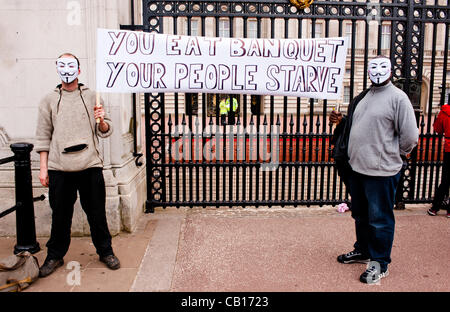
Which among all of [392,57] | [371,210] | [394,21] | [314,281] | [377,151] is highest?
[394,21]

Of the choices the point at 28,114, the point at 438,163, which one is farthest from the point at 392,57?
the point at 28,114

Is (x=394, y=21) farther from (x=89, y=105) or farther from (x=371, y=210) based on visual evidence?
(x=89, y=105)

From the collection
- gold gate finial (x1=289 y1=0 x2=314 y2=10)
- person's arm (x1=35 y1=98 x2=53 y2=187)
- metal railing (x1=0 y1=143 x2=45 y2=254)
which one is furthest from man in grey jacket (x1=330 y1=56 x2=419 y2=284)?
metal railing (x1=0 y1=143 x2=45 y2=254)

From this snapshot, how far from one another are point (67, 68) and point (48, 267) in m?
1.95

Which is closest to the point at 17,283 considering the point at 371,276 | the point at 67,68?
the point at 67,68

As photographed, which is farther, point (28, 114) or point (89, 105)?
point (28, 114)

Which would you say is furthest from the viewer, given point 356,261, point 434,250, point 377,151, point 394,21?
point 394,21

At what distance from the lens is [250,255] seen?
4.48 m

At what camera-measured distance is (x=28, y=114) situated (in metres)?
4.93

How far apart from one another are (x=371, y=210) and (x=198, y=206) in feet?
9.87

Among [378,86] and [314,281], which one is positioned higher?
[378,86]

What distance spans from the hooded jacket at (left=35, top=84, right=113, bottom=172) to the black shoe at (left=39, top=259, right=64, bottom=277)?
948 mm

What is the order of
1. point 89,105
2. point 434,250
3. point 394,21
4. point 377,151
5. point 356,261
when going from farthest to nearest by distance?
point 394,21 < point 434,250 < point 356,261 < point 89,105 < point 377,151

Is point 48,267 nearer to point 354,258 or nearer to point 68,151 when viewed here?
point 68,151
